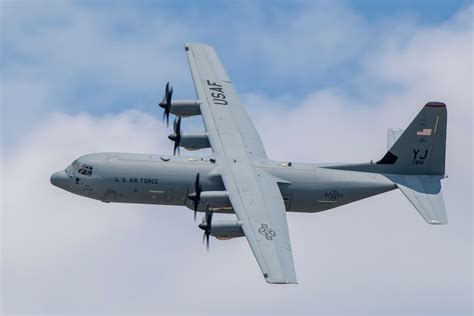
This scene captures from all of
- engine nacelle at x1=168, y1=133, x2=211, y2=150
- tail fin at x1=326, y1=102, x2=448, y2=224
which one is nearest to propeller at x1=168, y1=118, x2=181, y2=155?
engine nacelle at x1=168, y1=133, x2=211, y2=150

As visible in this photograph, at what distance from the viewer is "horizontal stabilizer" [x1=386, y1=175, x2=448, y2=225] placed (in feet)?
246

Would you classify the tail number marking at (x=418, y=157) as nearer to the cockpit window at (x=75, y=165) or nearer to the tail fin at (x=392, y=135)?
the tail fin at (x=392, y=135)

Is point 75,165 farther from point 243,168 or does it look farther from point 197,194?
point 243,168

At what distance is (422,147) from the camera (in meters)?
78.2

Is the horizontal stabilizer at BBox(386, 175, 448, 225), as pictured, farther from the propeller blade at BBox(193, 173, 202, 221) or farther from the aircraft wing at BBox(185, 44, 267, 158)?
the propeller blade at BBox(193, 173, 202, 221)

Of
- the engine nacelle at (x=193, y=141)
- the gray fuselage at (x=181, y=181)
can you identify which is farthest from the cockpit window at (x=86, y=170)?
the engine nacelle at (x=193, y=141)

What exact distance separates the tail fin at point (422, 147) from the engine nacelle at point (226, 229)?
1356 centimetres

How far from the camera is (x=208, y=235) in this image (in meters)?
69.9

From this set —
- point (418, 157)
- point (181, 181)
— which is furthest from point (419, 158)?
point (181, 181)

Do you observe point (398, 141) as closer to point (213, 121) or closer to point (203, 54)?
point (213, 121)

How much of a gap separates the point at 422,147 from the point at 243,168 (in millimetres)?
12440

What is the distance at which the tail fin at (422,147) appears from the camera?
255 feet

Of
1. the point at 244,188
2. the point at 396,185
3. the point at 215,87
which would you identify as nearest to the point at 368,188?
the point at 396,185

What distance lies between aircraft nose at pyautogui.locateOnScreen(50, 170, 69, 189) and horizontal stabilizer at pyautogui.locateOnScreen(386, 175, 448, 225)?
22035 millimetres
